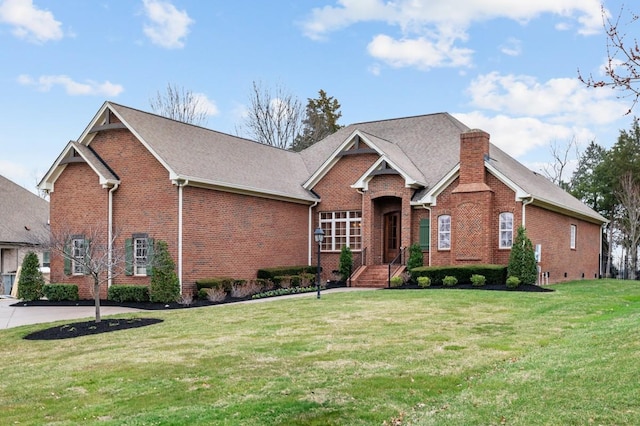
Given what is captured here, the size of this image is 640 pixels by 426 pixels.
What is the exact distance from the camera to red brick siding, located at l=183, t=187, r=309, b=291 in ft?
76.8

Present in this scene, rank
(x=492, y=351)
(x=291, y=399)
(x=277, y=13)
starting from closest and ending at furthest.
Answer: (x=291, y=399) < (x=492, y=351) < (x=277, y=13)

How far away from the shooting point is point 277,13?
68.5ft

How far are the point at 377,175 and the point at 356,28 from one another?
286 inches

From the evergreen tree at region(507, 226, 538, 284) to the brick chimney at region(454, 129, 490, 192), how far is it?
8.93 feet

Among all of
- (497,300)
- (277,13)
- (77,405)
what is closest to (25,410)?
(77,405)

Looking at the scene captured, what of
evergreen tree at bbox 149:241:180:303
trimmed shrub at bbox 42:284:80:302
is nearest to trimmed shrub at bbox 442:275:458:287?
evergreen tree at bbox 149:241:180:303

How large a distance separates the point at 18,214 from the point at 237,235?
18.2m

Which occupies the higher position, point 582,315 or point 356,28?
point 356,28

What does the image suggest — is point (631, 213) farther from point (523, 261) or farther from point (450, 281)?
point (450, 281)

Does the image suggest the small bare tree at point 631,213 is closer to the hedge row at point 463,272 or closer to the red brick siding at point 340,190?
the red brick siding at point 340,190

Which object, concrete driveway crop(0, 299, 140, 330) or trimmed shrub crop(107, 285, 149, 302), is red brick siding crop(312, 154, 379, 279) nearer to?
trimmed shrub crop(107, 285, 149, 302)

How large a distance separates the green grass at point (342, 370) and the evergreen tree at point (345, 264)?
11245mm

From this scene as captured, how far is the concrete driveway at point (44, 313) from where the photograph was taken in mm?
19094

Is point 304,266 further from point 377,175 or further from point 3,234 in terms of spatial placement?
point 3,234
